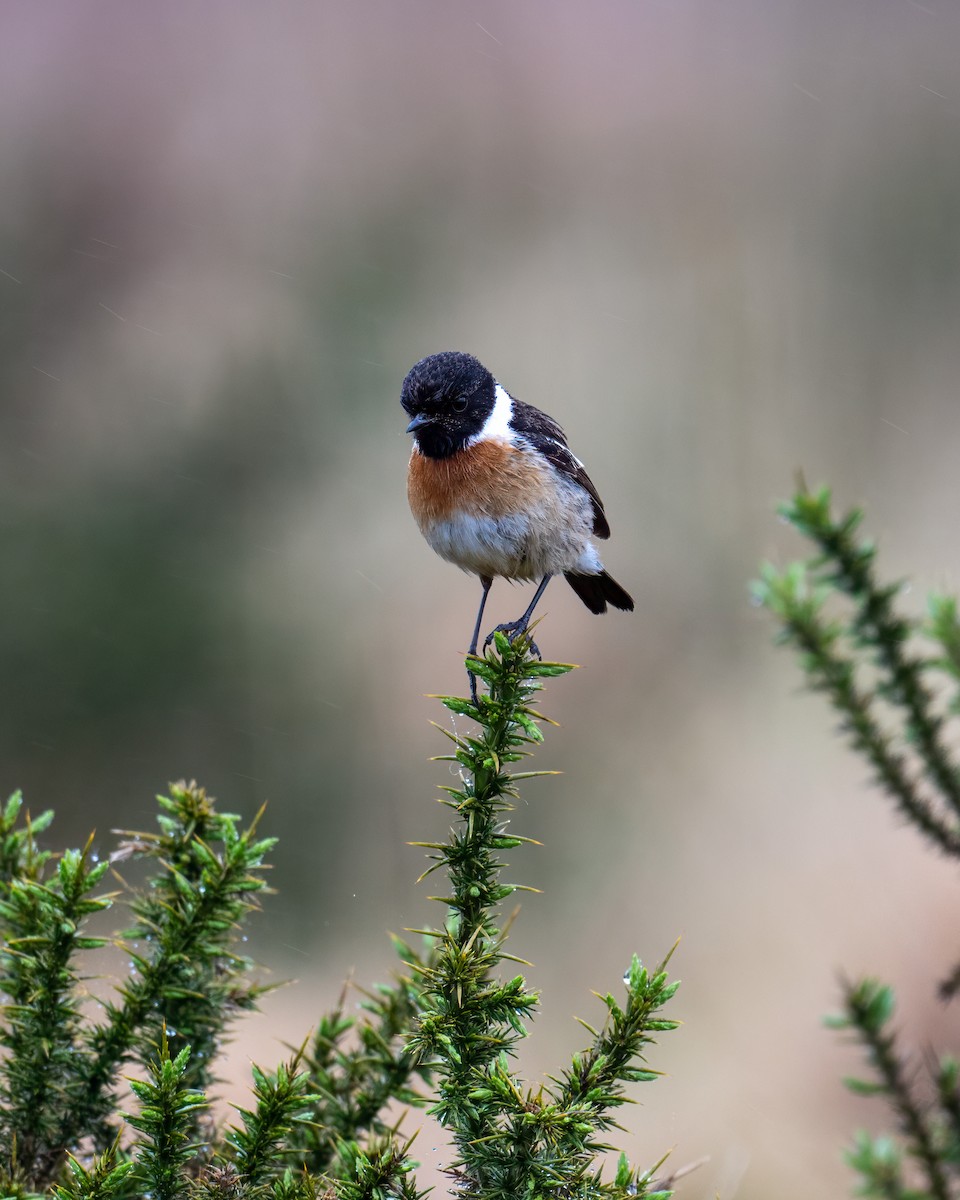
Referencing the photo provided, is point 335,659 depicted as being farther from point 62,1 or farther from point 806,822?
point 62,1

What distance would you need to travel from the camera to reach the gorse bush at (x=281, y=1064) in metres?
1.52

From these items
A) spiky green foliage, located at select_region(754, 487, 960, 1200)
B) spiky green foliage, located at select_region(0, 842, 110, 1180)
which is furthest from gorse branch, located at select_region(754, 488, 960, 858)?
spiky green foliage, located at select_region(0, 842, 110, 1180)

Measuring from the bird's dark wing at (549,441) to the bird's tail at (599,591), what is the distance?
0.29 metres

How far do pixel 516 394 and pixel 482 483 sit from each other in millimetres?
3760

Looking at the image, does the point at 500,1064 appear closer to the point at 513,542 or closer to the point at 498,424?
the point at 513,542

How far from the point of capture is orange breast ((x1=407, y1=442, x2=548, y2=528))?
399 cm

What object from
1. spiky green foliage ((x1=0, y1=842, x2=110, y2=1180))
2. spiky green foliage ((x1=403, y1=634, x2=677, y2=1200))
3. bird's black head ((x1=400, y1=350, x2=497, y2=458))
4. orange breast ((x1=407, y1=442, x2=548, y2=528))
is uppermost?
bird's black head ((x1=400, y1=350, x2=497, y2=458))

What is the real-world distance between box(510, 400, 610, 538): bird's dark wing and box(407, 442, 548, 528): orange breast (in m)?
0.19

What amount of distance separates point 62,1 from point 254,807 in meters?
6.03

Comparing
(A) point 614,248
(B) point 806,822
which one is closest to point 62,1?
(A) point 614,248

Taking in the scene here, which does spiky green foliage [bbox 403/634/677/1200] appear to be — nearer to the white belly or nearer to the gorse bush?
the gorse bush

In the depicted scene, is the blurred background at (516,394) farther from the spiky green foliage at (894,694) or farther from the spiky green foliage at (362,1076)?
the spiky green foliage at (894,694)

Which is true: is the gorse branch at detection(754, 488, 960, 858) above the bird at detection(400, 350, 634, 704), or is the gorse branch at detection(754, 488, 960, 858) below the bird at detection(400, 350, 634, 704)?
below

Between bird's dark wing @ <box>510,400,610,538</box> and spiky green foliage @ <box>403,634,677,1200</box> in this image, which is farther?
bird's dark wing @ <box>510,400,610,538</box>
